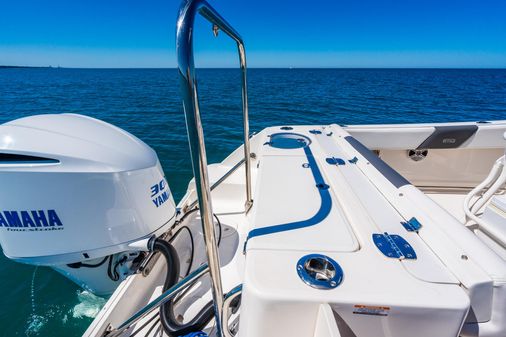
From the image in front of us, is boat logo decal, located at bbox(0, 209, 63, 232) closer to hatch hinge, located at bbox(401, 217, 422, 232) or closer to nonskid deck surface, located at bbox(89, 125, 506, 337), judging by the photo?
nonskid deck surface, located at bbox(89, 125, 506, 337)

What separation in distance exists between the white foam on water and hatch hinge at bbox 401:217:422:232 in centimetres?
189

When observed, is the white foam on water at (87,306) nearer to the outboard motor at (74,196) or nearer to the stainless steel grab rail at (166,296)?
the outboard motor at (74,196)

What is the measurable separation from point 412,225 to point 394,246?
163mm

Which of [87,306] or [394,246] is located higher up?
[394,246]

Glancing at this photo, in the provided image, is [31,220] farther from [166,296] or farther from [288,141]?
[288,141]

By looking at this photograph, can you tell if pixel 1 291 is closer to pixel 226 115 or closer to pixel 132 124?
pixel 132 124

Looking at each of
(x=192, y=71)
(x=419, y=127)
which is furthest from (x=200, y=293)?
(x=419, y=127)

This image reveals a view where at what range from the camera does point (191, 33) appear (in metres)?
0.47

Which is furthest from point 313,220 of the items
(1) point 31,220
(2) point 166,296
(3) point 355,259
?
(1) point 31,220

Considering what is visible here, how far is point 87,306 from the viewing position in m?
1.66

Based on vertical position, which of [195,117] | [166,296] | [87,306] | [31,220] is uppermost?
[195,117]

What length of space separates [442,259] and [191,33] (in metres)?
0.82

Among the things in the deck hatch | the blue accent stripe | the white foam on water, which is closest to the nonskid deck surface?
the blue accent stripe

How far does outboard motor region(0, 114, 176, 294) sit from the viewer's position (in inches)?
38.5
